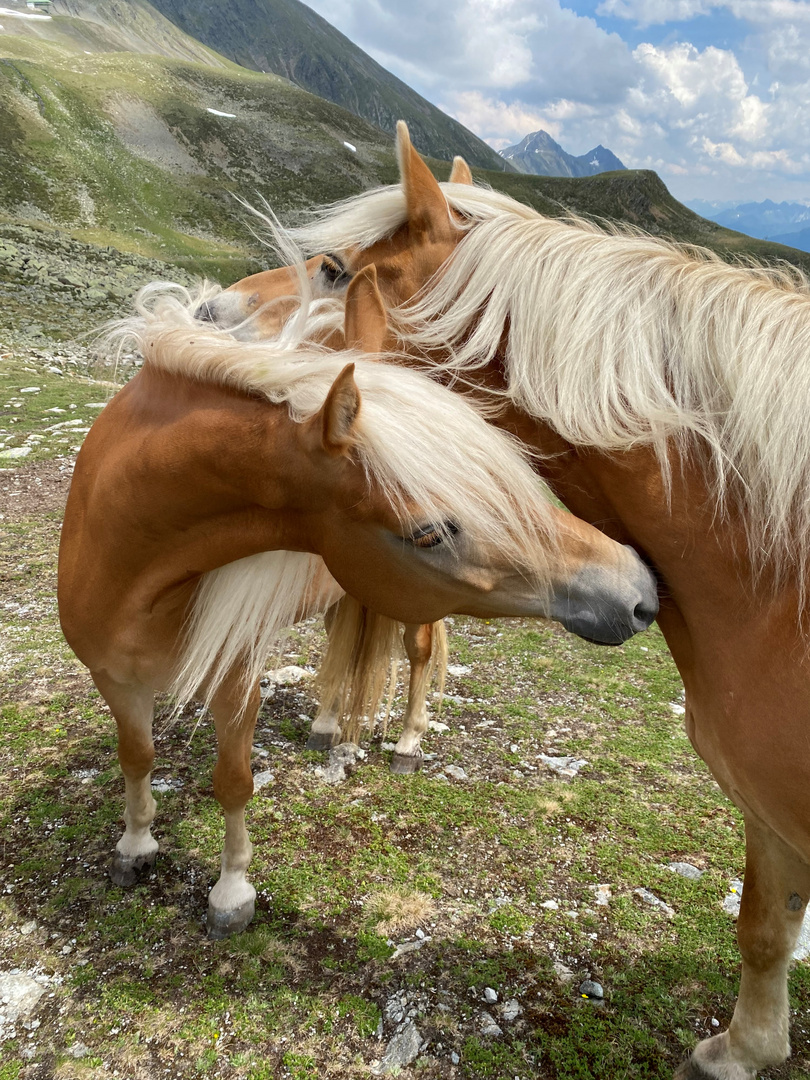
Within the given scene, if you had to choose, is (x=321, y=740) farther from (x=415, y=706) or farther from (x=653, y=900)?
(x=653, y=900)

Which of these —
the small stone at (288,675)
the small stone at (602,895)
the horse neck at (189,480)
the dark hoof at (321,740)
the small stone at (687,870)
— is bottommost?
the small stone at (288,675)

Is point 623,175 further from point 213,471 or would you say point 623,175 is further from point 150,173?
point 213,471

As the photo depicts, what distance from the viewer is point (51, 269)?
20.1m

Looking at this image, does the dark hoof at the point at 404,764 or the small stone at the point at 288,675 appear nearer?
the dark hoof at the point at 404,764

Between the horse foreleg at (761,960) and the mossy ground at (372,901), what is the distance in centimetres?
22

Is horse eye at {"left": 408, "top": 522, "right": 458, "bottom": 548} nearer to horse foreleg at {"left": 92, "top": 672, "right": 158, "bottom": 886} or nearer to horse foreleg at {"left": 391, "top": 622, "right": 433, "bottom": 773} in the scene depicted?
horse foreleg at {"left": 92, "top": 672, "right": 158, "bottom": 886}

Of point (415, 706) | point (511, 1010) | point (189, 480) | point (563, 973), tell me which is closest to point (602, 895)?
point (563, 973)

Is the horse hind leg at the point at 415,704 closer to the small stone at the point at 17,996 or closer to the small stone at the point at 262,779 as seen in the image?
the small stone at the point at 262,779

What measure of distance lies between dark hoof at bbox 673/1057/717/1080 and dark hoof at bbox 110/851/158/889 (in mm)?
2392

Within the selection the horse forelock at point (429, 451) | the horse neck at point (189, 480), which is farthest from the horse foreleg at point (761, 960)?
the horse neck at point (189, 480)

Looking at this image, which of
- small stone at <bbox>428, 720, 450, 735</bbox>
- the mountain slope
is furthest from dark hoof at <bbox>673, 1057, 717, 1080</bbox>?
the mountain slope

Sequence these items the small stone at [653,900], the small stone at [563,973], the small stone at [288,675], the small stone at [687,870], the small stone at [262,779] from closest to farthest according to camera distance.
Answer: the small stone at [563,973], the small stone at [653,900], the small stone at [687,870], the small stone at [262,779], the small stone at [288,675]

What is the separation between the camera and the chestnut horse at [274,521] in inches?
65.2

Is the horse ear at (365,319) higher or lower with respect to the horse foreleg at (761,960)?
higher
